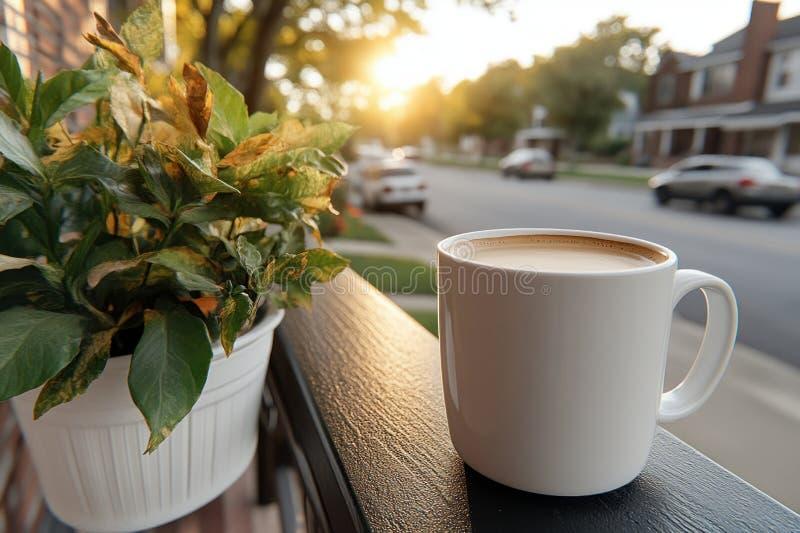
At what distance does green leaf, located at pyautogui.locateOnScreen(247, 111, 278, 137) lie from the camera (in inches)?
22.9

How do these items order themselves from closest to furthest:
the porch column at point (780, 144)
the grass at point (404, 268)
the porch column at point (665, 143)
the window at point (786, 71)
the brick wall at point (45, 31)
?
the brick wall at point (45, 31) < the grass at point (404, 268) < the window at point (786, 71) < the porch column at point (780, 144) < the porch column at point (665, 143)

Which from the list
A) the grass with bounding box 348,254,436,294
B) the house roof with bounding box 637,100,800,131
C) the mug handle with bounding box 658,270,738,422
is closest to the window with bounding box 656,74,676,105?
the house roof with bounding box 637,100,800,131

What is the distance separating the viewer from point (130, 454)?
0.54m

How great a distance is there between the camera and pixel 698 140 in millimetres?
21297

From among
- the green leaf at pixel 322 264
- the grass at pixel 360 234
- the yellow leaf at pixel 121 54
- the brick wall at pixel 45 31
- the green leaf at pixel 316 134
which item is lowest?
the grass at pixel 360 234

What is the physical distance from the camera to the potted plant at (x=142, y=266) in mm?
444

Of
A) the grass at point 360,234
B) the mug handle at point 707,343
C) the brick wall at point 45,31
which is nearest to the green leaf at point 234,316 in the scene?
the mug handle at point 707,343

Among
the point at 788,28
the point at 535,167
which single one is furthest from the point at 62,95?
the point at 788,28

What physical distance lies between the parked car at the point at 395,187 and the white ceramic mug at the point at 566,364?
9606mm

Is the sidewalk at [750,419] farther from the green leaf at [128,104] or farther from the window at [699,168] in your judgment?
the window at [699,168]

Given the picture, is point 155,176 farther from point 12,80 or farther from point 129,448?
point 129,448

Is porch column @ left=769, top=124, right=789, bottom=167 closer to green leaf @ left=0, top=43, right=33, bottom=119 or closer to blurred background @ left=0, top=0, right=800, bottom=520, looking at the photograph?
blurred background @ left=0, top=0, right=800, bottom=520

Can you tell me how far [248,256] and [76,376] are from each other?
181 mm

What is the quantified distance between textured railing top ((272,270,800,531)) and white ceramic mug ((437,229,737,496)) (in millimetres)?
21
